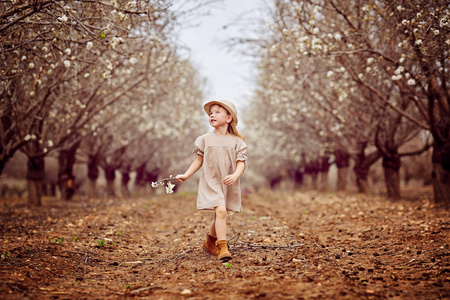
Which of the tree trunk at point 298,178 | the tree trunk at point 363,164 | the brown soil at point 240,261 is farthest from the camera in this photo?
the tree trunk at point 298,178

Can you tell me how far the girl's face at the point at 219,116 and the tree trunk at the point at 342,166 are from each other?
16.2 metres

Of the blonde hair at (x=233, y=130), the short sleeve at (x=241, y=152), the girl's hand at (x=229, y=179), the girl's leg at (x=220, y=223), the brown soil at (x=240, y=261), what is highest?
the blonde hair at (x=233, y=130)

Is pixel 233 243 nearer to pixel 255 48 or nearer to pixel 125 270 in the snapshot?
pixel 125 270

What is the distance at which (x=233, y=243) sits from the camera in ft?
20.7

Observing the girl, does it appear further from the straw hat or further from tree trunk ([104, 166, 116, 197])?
tree trunk ([104, 166, 116, 197])

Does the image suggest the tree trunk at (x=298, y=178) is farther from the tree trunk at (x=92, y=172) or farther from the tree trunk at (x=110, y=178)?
the tree trunk at (x=92, y=172)

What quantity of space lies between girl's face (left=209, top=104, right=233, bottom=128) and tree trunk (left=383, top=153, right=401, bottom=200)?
10285 millimetres

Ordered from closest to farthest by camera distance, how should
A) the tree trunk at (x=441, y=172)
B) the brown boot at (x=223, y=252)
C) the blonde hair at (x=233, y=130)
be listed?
the brown boot at (x=223, y=252) < the blonde hair at (x=233, y=130) < the tree trunk at (x=441, y=172)

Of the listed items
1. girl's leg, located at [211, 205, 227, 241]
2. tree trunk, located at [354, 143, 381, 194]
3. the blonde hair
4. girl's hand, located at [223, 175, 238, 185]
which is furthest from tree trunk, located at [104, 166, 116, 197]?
girl's hand, located at [223, 175, 238, 185]

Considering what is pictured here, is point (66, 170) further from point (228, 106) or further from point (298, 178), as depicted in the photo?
point (298, 178)

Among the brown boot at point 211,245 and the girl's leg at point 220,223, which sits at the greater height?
the girl's leg at point 220,223

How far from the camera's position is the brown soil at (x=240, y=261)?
3.83 m

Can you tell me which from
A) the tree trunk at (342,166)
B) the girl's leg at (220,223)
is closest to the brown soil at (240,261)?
the girl's leg at (220,223)

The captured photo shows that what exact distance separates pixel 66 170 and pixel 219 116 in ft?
48.3
